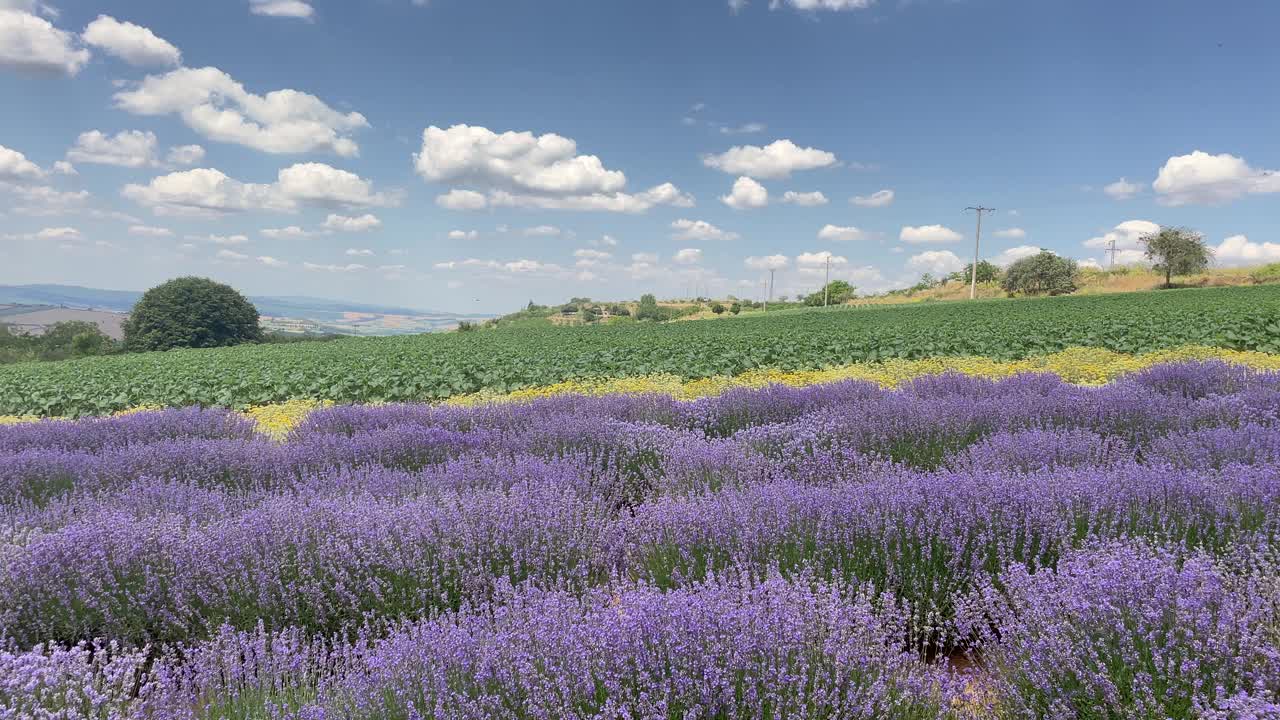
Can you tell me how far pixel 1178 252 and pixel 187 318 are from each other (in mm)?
75408

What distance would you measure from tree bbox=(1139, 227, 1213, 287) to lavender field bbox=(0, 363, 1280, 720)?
6041 centimetres

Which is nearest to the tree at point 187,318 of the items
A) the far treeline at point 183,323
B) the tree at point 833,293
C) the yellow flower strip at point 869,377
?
the far treeline at point 183,323

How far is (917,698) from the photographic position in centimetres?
188

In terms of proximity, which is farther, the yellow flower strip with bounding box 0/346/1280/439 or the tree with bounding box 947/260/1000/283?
the tree with bounding box 947/260/1000/283

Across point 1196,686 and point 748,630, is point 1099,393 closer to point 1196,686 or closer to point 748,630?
point 1196,686

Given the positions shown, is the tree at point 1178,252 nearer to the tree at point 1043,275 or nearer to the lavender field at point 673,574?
the tree at point 1043,275

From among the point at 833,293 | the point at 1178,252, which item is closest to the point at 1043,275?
the point at 1178,252

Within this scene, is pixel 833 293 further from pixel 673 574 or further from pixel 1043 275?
pixel 673 574

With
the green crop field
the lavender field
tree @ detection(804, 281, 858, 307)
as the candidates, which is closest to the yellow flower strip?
the green crop field

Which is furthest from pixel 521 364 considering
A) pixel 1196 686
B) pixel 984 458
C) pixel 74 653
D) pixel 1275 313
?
pixel 1275 313

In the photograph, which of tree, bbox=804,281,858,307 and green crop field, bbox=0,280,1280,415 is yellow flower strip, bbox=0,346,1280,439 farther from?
tree, bbox=804,281,858,307

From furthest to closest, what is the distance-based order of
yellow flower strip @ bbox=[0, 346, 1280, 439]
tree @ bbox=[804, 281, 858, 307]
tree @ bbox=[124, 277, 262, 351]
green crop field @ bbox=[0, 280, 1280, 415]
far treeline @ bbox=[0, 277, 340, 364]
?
tree @ bbox=[804, 281, 858, 307], tree @ bbox=[124, 277, 262, 351], far treeline @ bbox=[0, 277, 340, 364], green crop field @ bbox=[0, 280, 1280, 415], yellow flower strip @ bbox=[0, 346, 1280, 439]

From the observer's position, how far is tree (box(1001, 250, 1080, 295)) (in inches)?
2183

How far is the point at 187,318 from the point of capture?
180ft
